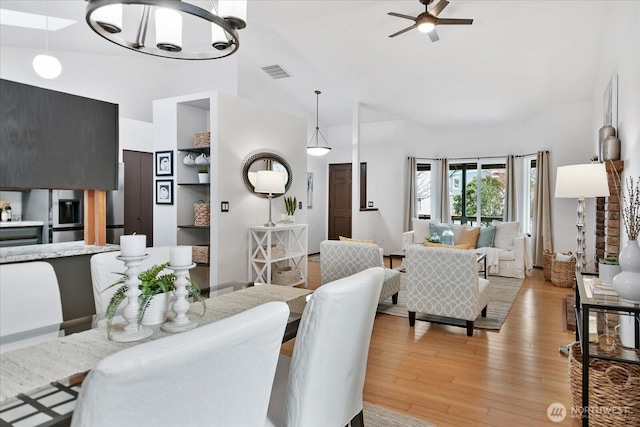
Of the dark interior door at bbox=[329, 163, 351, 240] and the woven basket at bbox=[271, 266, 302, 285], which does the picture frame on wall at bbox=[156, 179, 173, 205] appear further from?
the dark interior door at bbox=[329, 163, 351, 240]

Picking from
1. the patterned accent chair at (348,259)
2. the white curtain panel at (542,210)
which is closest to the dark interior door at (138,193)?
the patterned accent chair at (348,259)

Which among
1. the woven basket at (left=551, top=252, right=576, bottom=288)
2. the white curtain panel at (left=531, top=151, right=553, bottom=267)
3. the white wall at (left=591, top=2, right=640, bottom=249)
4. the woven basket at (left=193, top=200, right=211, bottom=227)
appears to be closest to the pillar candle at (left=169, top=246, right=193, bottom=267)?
the white wall at (left=591, top=2, right=640, bottom=249)

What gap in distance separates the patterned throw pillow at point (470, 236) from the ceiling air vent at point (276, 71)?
4.07m

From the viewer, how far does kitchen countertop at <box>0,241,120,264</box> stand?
2.63 meters

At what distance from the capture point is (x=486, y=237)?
6.38 meters

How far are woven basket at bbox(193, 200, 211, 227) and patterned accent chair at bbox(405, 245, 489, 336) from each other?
95.2 inches

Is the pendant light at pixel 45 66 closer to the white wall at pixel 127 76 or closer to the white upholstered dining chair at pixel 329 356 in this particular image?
the white wall at pixel 127 76

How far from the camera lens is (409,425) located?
2.08 meters

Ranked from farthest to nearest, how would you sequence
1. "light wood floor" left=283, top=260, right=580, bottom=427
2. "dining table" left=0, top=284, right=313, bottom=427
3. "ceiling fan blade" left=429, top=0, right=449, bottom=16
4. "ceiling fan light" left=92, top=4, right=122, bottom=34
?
"ceiling fan blade" left=429, top=0, right=449, bottom=16, "light wood floor" left=283, top=260, right=580, bottom=427, "ceiling fan light" left=92, top=4, right=122, bottom=34, "dining table" left=0, top=284, right=313, bottom=427

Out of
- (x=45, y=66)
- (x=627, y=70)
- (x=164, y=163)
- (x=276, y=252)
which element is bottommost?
(x=276, y=252)

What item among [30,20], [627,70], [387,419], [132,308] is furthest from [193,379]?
[30,20]

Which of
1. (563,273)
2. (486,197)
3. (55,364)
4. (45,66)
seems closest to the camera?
(55,364)

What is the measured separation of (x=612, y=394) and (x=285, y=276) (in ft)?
12.5

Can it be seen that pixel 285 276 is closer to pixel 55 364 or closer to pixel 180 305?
pixel 180 305
